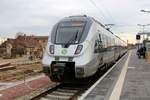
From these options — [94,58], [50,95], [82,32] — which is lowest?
[50,95]

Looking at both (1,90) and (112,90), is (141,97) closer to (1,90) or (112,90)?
(112,90)

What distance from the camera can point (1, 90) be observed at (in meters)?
15.7

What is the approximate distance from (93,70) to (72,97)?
9.90ft

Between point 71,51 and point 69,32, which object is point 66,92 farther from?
point 69,32

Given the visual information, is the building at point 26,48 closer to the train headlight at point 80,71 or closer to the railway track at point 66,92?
the railway track at point 66,92

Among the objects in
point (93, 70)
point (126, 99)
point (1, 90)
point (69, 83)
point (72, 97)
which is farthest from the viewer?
point (69, 83)

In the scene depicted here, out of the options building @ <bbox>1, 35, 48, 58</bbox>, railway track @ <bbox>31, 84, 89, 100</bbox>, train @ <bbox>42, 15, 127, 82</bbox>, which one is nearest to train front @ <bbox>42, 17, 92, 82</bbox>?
train @ <bbox>42, 15, 127, 82</bbox>

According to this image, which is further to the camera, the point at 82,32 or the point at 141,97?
the point at 82,32

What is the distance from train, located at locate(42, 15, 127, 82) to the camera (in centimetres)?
1578

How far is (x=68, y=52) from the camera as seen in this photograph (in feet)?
52.6

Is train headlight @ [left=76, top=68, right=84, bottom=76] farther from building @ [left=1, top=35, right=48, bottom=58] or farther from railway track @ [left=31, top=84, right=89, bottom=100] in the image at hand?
building @ [left=1, top=35, right=48, bottom=58]

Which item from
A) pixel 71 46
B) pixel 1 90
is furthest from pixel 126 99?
pixel 1 90

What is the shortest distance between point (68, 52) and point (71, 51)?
136 mm

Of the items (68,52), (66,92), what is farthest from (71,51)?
(66,92)
